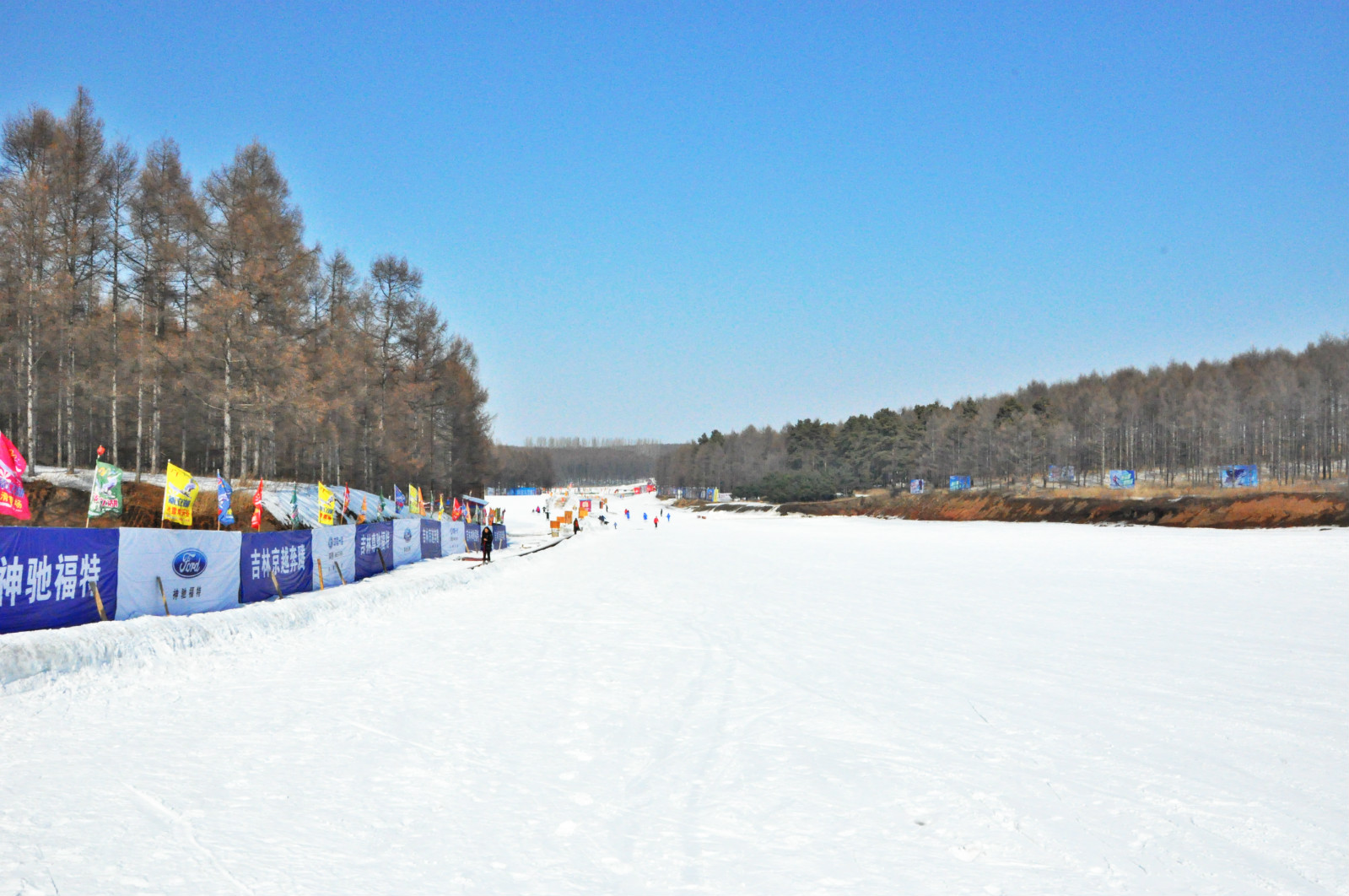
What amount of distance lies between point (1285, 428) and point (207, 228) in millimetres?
97716

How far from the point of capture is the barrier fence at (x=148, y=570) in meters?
10.9

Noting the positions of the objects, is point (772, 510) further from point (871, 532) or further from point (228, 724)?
point (228, 724)

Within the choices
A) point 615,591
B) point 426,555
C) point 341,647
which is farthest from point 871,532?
point 341,647

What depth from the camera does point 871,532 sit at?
175 ft

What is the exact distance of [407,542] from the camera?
27.8 meters

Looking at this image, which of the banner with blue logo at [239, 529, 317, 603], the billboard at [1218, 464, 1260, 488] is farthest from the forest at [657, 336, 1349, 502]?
the banner with blue logo at [239, 529, 317, 603]

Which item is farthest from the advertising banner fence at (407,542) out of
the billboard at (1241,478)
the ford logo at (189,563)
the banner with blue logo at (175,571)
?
the billboard at (1241,478)

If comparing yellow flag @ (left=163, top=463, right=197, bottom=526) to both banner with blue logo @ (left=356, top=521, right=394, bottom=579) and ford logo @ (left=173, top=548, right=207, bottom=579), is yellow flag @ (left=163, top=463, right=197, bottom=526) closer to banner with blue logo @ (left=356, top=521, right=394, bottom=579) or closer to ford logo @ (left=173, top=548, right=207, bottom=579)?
ford logo @ (left=173, top=548, right=207, bottom=579)

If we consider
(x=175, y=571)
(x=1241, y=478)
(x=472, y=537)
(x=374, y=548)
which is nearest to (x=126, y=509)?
(x=374, y=548)

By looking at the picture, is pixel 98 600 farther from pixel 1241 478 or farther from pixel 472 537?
pixel 1241 478

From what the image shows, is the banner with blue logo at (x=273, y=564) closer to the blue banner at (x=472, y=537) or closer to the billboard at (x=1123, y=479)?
the blue banner at (x=472, y=537)

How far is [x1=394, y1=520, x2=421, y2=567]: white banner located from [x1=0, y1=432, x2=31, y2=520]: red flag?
47.1ft

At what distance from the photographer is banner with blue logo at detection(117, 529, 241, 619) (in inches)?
502

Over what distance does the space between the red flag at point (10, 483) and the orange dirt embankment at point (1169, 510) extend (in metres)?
47.5
